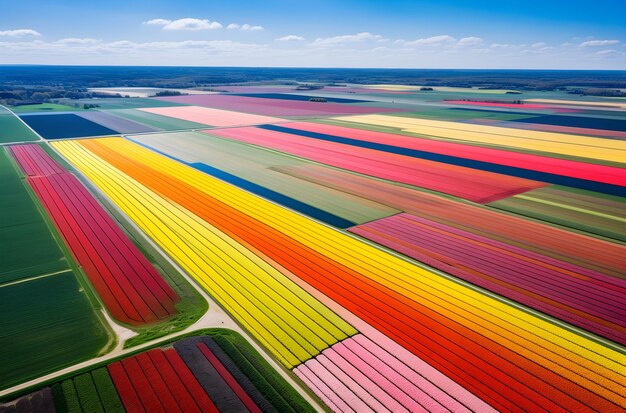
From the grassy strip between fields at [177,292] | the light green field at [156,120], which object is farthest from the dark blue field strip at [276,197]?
the light green field at [156,120]

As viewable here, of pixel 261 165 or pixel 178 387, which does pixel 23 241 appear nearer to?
pixel 178 387

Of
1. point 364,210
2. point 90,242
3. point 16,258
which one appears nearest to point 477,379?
point 364,210

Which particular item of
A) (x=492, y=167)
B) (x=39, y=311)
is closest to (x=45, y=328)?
(x=39, y=311)

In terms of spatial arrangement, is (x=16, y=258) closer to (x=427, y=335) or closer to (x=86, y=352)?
(x=86, y=352)

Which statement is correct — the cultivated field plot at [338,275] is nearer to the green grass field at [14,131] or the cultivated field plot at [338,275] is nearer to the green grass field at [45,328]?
the green grass field at [45,328]

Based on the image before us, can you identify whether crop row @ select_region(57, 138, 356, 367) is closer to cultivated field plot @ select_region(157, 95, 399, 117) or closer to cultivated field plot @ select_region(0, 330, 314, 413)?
cultivated field plot @ select_region(0, 330, 314, 413)

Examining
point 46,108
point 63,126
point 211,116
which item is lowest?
point 63,126
